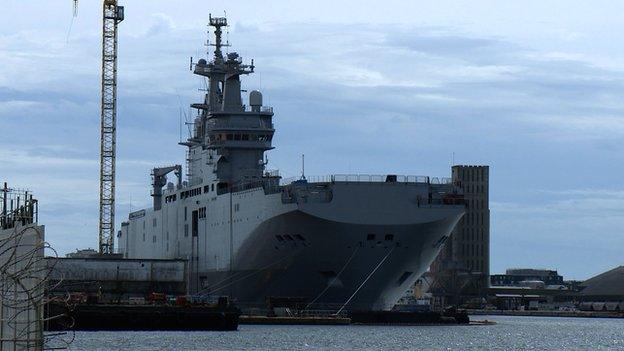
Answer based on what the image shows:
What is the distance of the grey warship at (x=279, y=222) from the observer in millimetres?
96000

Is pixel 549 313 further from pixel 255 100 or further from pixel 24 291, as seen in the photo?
pixel 24 291

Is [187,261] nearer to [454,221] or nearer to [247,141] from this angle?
[247,141]

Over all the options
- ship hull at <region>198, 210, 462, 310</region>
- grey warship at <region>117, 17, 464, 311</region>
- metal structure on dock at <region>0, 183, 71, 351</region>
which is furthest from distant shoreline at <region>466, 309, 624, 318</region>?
metal structure on dock at <region>0, 183, 71, 351</region>

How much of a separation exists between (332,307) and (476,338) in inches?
472

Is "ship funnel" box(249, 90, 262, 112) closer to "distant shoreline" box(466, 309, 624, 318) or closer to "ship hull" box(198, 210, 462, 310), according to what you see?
"ship hull" box(198, 210, 462, 310)

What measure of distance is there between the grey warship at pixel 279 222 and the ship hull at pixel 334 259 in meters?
0.09

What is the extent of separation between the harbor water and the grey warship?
3.58 metres

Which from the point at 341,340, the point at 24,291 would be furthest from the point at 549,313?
the point at 24,291

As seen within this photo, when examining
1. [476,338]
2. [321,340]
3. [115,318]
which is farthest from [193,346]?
[476,338]

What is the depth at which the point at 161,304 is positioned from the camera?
98062mm

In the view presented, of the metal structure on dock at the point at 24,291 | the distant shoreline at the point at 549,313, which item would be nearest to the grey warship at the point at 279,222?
the metal structure on dock at the point at 24,291

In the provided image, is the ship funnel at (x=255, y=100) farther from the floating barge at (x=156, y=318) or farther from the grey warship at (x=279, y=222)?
the floating barge at (x=156, y=318)

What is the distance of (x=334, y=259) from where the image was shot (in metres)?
98.0

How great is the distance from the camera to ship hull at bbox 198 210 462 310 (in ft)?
316
